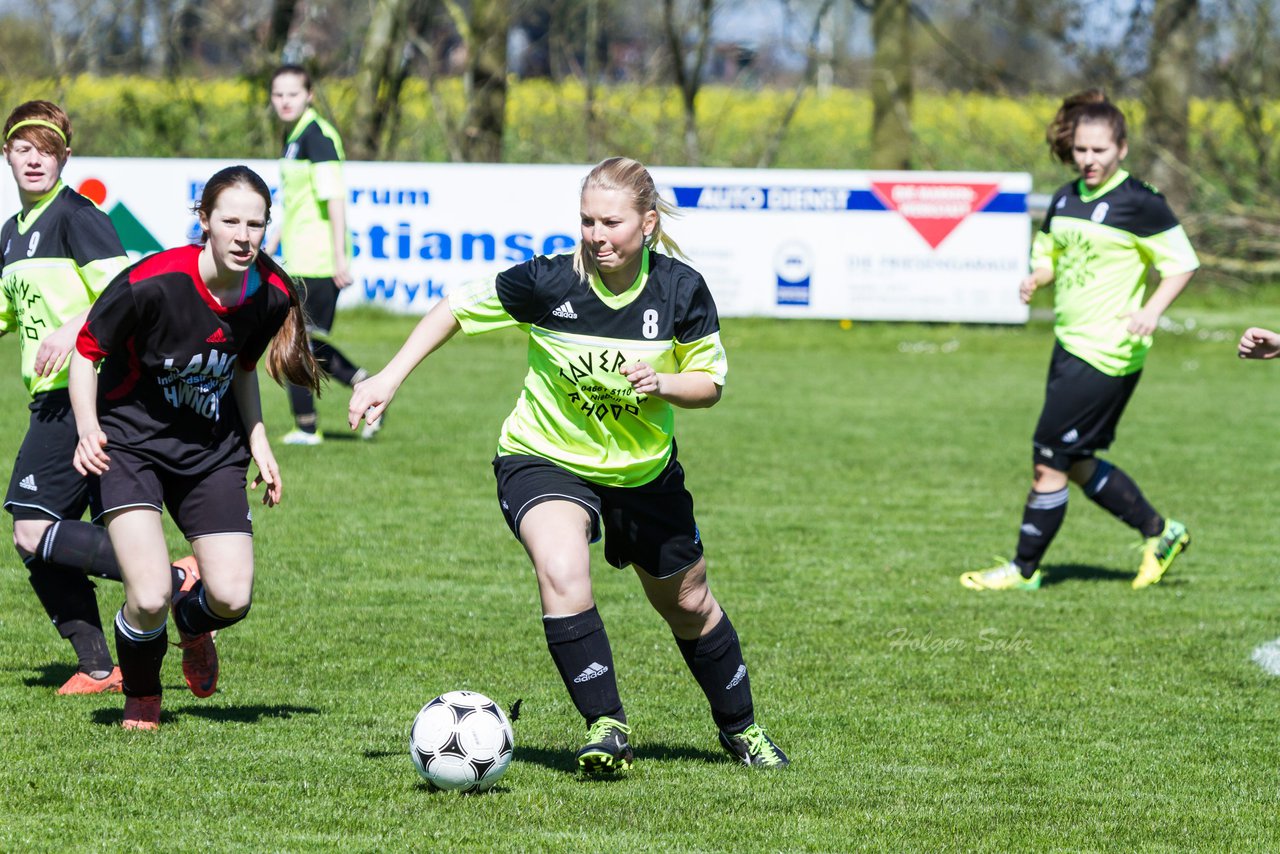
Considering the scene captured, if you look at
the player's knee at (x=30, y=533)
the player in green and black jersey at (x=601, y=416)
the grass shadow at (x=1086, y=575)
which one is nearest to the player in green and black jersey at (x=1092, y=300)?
the grass shadow at (x=1086, y=575)

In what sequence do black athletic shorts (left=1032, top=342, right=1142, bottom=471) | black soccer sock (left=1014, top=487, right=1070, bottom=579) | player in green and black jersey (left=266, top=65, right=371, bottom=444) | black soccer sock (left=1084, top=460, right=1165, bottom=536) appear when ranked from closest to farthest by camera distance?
black athletic shorts (left=1032, top=342, right=1142, bottom=471)
black soccer sock (left=1014, top=487, right=1070, bottom=579)
black soccer sock (left=1084, top=460, right=1165, bottom=536)
player in green and black jersey (left=266, top=65, right=371, bottom=444)

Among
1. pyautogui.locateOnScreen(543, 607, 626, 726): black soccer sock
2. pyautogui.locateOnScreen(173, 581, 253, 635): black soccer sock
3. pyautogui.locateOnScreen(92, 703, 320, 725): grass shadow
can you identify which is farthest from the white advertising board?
pyautogui.locateOnScreen(543, 607, 626, 726): black soccer sock

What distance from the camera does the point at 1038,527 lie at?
7387mm

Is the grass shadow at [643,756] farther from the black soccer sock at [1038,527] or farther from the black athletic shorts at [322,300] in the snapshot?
the black athletic shorts at [322,300]

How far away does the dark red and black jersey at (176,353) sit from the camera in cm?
448

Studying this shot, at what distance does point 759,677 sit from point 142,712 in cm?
207

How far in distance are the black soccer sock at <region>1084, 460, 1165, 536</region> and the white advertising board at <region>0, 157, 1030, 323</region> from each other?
367 inches

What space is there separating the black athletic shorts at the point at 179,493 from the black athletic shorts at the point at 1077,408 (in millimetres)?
3901

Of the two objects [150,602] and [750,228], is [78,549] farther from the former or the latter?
[750,228]

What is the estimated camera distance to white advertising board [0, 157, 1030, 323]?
657 inches

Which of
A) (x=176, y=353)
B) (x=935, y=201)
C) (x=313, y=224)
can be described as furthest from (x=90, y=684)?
(x=935, y=201)

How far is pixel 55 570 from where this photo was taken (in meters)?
5.32

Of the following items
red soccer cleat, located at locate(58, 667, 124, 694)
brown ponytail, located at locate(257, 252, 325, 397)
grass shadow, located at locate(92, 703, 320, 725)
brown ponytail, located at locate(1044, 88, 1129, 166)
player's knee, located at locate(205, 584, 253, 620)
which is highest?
brown ponytail, located at locate(1044, 88, 1129, 166)

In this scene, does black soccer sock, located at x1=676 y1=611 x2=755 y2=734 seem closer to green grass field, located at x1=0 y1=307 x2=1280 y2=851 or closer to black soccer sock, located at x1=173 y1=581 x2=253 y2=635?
green grass field, located at x1=0 y1=307 x2=1280 y2=851
